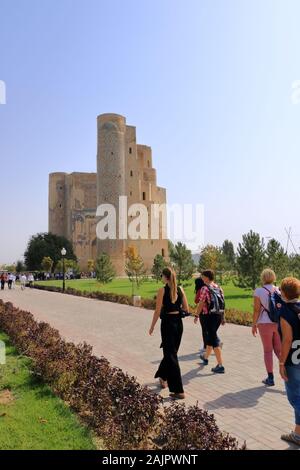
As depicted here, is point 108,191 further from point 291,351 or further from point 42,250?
point 291,351

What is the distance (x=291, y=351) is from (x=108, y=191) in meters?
48.7

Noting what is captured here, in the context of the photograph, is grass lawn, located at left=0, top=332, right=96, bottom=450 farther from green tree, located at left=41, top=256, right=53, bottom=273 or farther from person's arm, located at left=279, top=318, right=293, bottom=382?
green tree, located at left=41, top=256, right=53, bottom=273

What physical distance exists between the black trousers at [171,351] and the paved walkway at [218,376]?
227 mm

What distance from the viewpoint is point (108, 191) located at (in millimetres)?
51406

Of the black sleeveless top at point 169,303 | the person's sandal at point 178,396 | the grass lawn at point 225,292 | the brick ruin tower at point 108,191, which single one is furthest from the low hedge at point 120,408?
the brick ruin tower at point 108,191

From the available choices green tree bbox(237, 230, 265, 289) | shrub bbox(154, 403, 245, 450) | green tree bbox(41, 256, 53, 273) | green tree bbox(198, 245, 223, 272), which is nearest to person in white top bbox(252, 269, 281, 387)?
shrub bbox(154, 403, 245, 450)

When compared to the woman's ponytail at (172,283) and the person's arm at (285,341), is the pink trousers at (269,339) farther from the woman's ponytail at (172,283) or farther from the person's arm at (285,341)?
the person's arm at (285,341)

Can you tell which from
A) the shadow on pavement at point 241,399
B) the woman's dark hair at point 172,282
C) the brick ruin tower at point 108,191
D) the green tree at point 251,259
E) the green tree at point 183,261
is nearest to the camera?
the shadow on pavement at point 241,399

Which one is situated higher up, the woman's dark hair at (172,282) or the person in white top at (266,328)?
the woman's dark hair at (172,282)

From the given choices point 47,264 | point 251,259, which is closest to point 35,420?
point 251,259

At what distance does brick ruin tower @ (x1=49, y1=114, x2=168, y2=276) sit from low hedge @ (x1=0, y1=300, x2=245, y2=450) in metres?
45.3

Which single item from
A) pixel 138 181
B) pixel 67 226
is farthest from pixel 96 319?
pixel 67 226

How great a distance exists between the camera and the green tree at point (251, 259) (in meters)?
21.0
